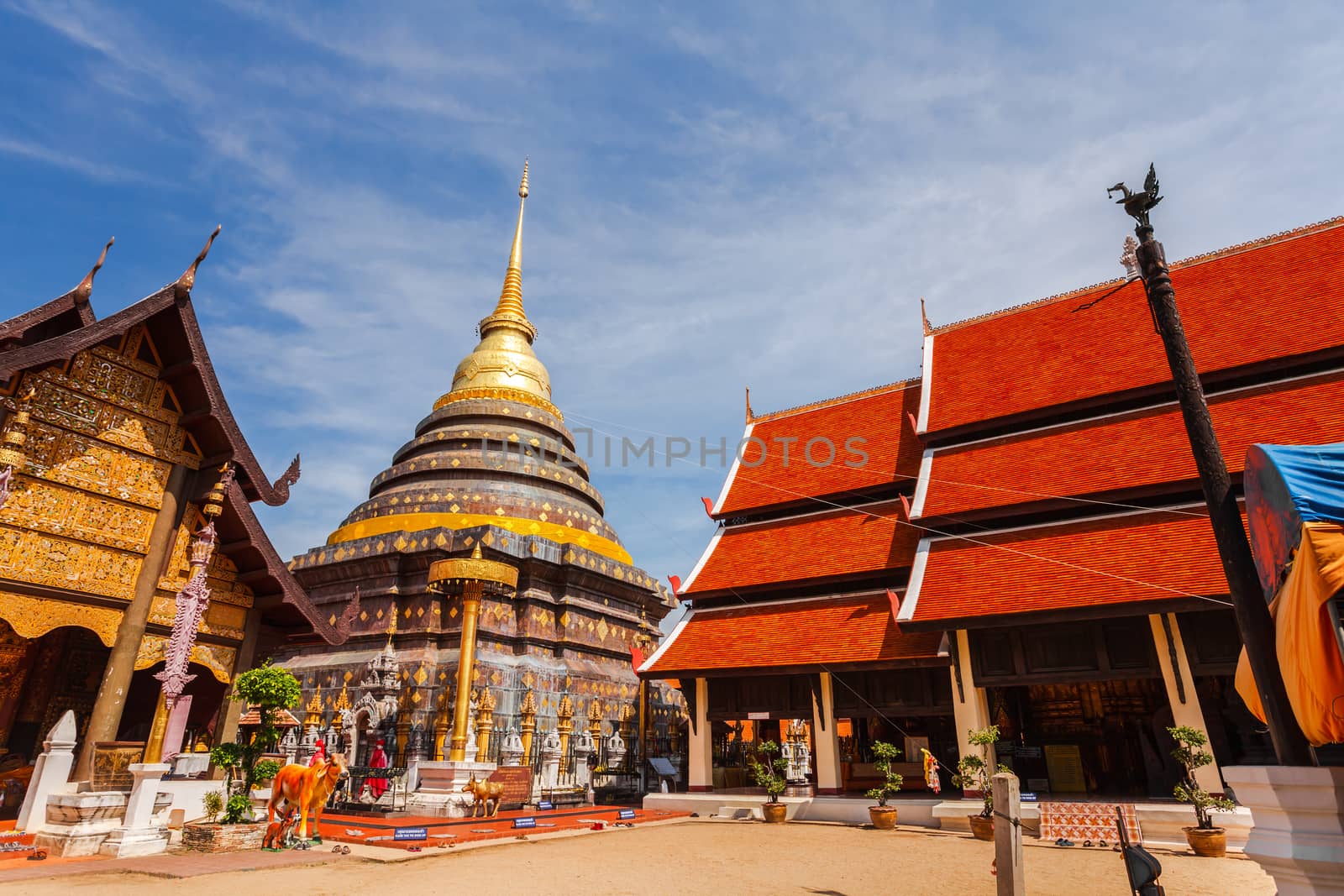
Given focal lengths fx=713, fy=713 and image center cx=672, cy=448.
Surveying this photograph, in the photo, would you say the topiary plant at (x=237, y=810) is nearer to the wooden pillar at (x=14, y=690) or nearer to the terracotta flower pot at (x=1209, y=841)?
the wooden pillar at (x=14, y=690)

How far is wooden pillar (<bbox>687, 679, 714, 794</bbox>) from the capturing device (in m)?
15.7

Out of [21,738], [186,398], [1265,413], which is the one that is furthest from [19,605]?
[1265,413]

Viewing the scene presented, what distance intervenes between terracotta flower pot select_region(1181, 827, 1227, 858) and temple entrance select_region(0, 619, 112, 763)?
15.1m

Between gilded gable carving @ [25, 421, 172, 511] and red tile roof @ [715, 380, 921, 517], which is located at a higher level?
red tile roof @ [715, 380, 921, 517]

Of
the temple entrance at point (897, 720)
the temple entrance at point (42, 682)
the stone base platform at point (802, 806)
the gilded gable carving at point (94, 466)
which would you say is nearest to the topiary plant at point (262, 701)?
the temple entrance at point (42, 682)

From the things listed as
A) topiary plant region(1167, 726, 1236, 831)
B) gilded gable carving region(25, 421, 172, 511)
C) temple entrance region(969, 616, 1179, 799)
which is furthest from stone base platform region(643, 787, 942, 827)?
gilded gable carving region(25, 421, 172, 511)

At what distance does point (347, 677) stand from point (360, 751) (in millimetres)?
2265

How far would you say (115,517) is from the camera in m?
9.20

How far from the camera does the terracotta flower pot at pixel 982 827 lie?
429 inches

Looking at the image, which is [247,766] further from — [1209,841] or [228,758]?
[1209,841]

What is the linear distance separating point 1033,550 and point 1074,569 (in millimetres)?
1000

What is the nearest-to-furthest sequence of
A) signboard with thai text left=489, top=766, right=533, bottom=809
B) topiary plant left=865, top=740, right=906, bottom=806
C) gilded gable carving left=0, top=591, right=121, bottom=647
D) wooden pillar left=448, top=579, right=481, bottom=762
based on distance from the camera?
gilded gable carving left=0, top=591, right=121, bottom=647, topiary plant left=865, top=740, right=906, bottom=806, wooden pillar left=448, top=579, right=481, bottom=762, signboard with thai text left=489, top=766, right=533, bottom=809

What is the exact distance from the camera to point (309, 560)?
2127 centimetres

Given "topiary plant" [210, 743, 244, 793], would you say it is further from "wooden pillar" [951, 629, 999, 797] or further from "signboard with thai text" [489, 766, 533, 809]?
"wooden pillar" [951, 629, 999, 797]
